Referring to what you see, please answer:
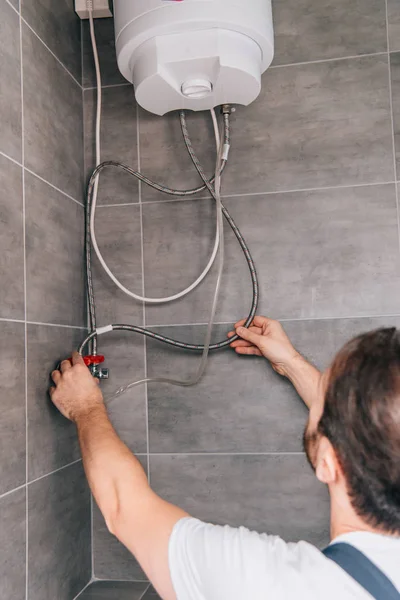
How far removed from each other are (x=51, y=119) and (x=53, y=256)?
0.36 m

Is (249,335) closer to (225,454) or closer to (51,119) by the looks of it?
(225,454)

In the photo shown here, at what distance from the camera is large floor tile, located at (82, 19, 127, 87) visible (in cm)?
175

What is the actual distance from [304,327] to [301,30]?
826mm

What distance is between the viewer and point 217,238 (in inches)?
63.1

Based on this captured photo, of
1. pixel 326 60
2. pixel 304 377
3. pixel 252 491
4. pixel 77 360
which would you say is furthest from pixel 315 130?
pixel 252 491

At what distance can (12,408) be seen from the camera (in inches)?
48.5

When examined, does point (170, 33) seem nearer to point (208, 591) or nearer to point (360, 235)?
point (360, 235)

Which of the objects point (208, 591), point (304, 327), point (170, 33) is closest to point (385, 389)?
point (208, 591)

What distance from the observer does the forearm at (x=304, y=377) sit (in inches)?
58.2

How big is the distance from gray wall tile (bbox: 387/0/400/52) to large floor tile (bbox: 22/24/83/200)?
34.8 inches

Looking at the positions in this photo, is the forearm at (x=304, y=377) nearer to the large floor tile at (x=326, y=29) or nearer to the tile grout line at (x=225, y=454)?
the tile grout line at (x=225, y=454)

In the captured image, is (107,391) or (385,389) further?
(107,391)

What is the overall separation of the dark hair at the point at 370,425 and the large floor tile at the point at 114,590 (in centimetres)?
94

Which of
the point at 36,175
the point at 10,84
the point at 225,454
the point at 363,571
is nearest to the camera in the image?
the point at 363,571
